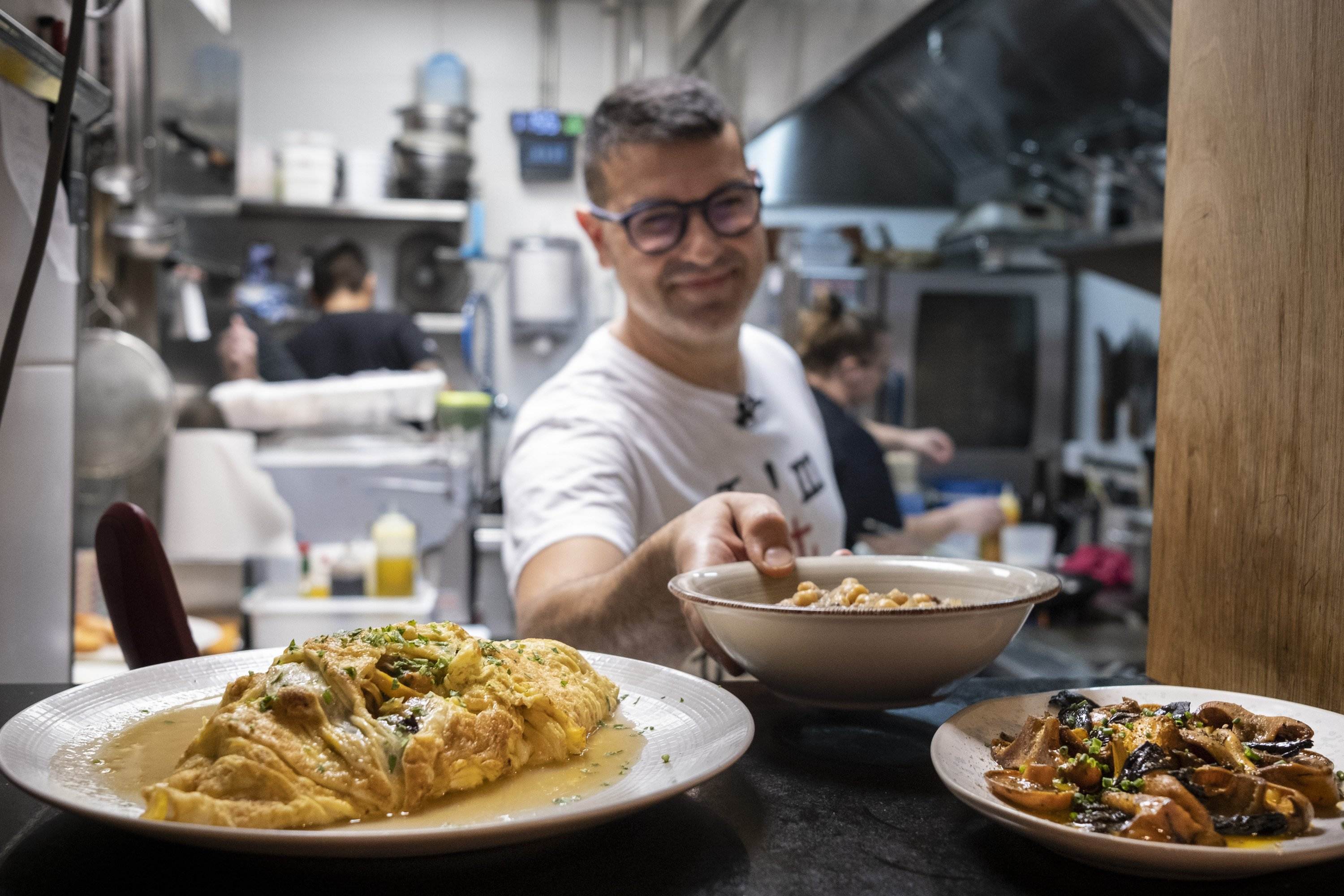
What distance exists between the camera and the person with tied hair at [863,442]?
118 inches

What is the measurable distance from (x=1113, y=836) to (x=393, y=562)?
333cm

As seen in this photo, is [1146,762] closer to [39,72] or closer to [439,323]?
[39,72]

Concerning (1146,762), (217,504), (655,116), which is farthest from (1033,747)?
(217,504)

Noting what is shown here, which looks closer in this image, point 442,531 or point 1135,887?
point 1135,887

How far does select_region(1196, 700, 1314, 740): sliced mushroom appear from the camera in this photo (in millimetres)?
767

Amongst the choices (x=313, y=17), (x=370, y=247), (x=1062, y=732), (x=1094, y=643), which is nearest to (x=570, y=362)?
(x=1062, y=732)

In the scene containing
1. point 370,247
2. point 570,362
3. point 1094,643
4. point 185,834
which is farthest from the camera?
point 370,247

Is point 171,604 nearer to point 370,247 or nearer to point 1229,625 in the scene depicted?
point 1229,625

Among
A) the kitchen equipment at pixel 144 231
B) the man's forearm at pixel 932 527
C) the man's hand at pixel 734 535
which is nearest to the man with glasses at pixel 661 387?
the man's hand at pixel 734 535

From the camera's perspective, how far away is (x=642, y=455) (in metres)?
1.93

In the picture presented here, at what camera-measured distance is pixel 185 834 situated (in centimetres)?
59

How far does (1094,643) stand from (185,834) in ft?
10.0

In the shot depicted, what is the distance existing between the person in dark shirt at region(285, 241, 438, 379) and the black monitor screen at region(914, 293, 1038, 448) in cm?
233

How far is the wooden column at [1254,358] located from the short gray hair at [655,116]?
3.20 ft
